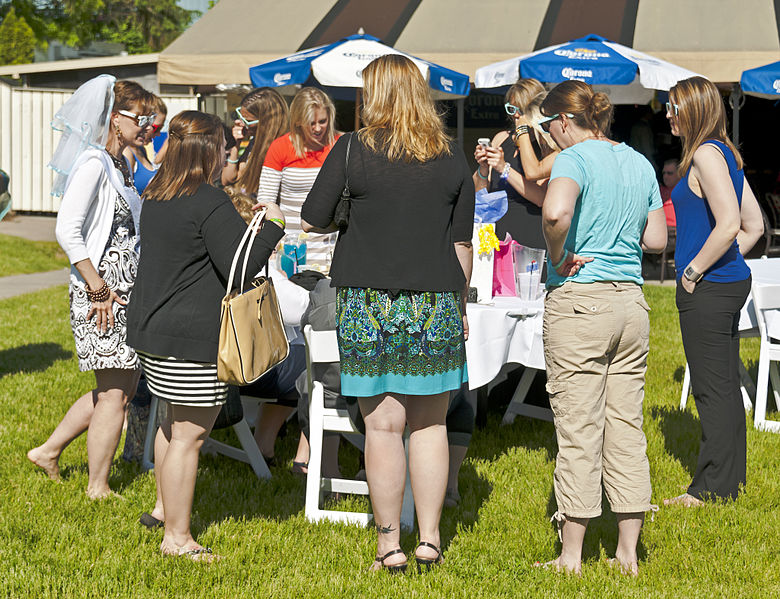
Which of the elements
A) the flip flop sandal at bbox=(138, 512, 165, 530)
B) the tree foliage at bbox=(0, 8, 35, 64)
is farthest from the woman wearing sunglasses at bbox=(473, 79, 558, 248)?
the tree foliage at bbox=(0, 8, 35, 64)

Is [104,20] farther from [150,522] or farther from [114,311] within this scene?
[150,522]

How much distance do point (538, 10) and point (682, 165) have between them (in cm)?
1144

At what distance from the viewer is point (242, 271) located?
11.5 ft

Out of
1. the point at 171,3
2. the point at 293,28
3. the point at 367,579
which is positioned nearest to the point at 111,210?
the point at 367,579

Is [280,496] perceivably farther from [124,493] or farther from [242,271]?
[242,271]

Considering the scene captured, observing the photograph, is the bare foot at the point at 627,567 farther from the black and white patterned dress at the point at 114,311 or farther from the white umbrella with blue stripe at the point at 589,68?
the white umbrella with blue stripe at the point at 589,68

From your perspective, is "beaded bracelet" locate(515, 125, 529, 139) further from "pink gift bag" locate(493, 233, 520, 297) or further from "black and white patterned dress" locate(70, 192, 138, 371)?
"black and white patterned dress" locate(70, 192, 138, 371)

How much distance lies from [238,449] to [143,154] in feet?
5.69

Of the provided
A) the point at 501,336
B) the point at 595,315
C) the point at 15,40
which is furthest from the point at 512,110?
the point at 15,40

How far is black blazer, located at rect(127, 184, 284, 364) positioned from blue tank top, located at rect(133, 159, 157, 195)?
1.39 metres

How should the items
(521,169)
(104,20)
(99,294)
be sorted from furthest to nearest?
(104,20), (521,169), (99,294)

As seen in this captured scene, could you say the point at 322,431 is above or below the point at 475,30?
below

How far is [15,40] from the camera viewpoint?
94.8ft

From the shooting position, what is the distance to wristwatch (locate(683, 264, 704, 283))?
422cm
